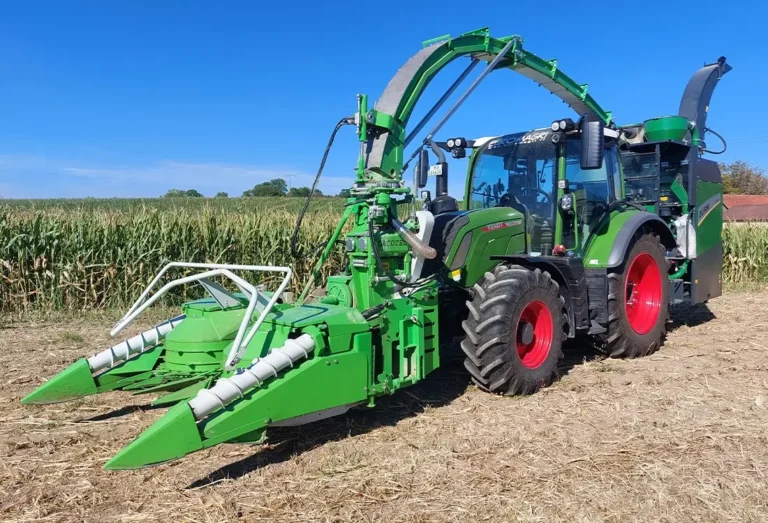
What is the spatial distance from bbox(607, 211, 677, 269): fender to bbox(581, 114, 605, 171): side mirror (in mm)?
1206

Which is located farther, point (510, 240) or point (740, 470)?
point (510, 240)

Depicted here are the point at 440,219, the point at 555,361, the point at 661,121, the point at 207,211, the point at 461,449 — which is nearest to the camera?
the point at 461,449

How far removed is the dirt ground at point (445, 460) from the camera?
3.10 metres

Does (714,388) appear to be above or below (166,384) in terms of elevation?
below

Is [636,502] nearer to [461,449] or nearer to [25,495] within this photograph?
[461,449]

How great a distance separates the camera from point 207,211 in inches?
390

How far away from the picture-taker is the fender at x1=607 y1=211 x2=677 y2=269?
594cm

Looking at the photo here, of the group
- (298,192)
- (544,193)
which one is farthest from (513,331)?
(298,192)

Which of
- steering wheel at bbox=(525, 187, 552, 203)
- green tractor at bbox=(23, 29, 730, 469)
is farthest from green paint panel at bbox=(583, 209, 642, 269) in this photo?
steering wheel at bbox=(525, 187, 552, 203)

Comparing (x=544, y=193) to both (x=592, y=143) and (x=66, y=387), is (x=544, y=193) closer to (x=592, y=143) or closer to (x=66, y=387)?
(x=592, y=143)

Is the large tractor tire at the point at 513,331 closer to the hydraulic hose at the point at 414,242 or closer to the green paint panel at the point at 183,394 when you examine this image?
the hydraulic hose at the point at 414,242

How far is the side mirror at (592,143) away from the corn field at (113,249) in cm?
517

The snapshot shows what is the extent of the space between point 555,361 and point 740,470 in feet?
5.85

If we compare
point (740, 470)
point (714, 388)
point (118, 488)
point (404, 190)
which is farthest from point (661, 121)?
point (118, 488)
